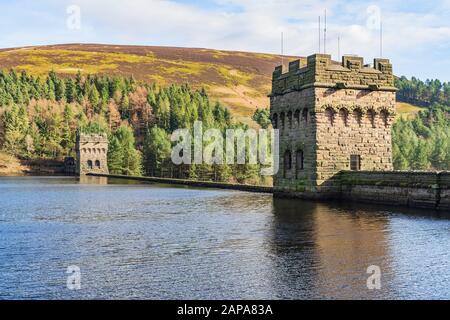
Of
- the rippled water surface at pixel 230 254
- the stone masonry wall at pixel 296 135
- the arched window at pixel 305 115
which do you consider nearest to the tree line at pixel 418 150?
the stone masonry wall at pixel 296 135

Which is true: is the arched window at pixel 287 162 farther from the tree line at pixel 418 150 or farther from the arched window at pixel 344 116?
the tree line at pixel 418 150

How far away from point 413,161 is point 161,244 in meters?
135

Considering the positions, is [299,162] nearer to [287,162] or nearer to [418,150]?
[287,162]

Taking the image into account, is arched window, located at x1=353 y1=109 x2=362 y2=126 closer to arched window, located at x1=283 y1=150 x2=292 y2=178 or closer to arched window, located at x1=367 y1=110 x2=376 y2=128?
arched window, located at x1=367 y1=110 x2=376 y2=128

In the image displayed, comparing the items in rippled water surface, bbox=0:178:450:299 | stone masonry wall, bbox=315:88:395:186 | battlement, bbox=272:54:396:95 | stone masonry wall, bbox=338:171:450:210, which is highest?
battlement, bbox=272:54:396:95

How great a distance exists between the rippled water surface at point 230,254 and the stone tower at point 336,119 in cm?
738

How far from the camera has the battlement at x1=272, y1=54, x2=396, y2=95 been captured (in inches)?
1528

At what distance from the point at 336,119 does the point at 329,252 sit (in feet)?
71.2

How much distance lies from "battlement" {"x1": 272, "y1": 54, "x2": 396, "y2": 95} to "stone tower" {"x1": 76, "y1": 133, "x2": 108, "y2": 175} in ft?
316

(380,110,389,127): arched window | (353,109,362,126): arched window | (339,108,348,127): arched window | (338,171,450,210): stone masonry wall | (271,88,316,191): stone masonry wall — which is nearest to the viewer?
(338,171,450,210): stone masonry wall

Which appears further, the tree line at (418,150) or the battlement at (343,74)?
the tree line at (418,150)

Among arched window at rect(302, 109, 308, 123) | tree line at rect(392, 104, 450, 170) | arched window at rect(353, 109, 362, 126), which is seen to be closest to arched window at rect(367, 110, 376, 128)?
arched window at rect(353, 109, 362, 126)

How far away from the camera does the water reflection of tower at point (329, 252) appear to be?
1405 cm

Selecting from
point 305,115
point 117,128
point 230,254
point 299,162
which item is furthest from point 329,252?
point 117,128
